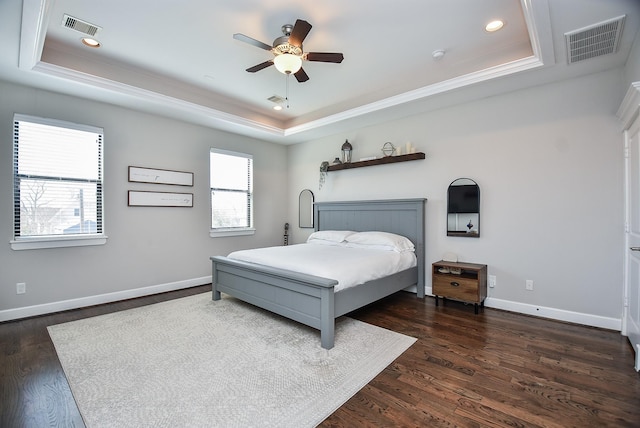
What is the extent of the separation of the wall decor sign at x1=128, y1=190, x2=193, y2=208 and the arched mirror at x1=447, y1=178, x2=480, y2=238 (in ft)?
13.2

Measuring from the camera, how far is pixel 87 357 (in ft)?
8.09

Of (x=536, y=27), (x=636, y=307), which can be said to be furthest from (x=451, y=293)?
(x=536, y=27)

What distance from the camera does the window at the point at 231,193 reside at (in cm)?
522

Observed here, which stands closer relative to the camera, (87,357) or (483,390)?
(483,390)

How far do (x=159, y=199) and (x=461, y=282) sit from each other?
14.4 ft

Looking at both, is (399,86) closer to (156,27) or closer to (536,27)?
(536,27)

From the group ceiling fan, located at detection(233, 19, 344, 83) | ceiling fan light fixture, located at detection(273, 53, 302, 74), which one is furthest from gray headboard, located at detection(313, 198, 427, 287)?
ceiling fan light fixture, located at detection(273, 53, 302, 74)

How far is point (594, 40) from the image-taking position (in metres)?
2.56

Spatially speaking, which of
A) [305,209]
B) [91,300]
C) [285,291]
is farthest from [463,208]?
[91,300]

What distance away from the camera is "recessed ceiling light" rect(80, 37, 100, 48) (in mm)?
3033

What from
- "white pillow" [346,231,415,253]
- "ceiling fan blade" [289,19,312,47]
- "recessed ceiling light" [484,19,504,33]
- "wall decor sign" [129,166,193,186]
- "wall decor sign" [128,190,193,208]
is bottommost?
"white pillow" [346,231,415,253]

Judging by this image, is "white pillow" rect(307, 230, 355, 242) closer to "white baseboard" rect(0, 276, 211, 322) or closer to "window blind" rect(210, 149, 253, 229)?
"window blind" rect(210, 149, 253, 229)

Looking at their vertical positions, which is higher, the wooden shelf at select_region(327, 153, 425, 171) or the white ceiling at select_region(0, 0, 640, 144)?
the white ceiling at select_region(0, 0, 640, 144)

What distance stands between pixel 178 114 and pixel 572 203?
5.20 metres
